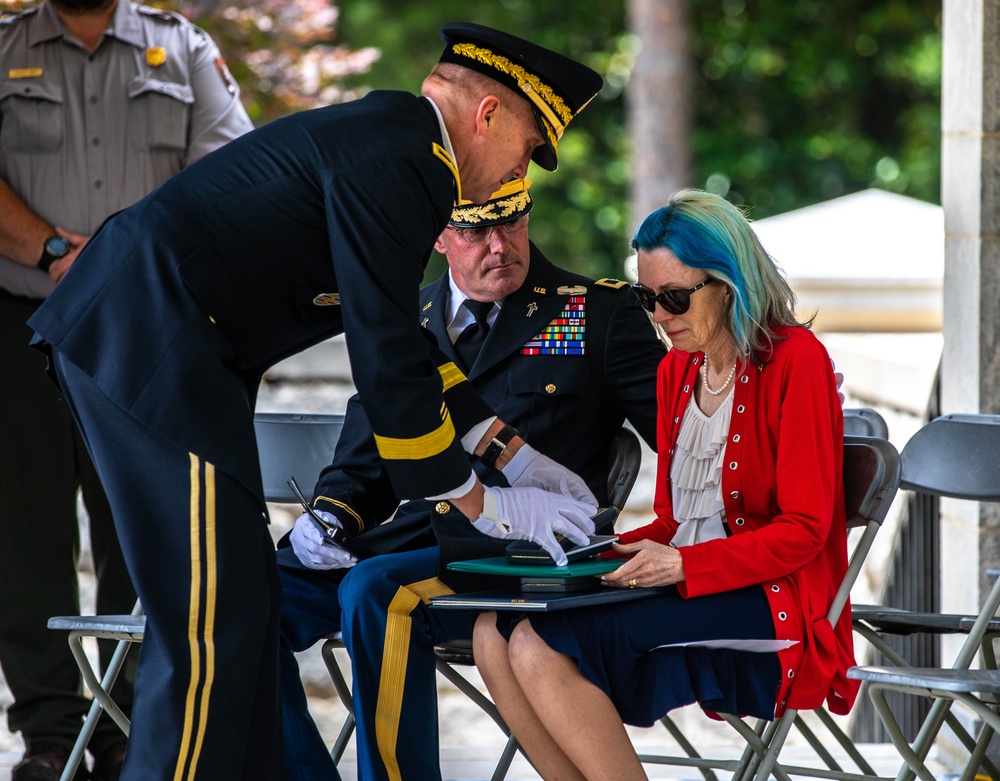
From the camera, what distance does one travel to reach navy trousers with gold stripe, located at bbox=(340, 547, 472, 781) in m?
2.85

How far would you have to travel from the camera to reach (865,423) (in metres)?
3.54

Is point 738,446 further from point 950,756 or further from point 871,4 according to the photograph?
point 871,4

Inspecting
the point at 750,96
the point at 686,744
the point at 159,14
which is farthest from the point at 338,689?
the point at 750,96

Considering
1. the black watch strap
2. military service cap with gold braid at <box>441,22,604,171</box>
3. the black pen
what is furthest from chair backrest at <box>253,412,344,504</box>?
military service cap with gold braid at <box>441,22,604,171</box>

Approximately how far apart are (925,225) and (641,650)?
5027mm

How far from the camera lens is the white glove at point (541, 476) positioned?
2912 mm

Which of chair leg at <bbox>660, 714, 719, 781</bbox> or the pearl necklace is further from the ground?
the pearl necklace

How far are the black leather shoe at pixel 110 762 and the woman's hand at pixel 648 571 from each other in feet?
5.10

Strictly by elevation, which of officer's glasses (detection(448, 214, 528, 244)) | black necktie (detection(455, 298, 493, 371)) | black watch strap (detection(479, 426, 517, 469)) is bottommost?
black watch strap (detection(479, 426, 517, 469))

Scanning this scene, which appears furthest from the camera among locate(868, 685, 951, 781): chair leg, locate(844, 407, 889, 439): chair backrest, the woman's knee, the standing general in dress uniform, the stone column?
the stone column

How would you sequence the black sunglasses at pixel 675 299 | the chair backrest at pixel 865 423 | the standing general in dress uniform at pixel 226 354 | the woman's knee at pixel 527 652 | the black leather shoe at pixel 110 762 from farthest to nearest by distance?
1. the black leather shoe at pixel 110 762
2. the chair backrest at pixel 865 423
3. the black sunglasses at pixel 675 299
4. the woman's knee at pixel 527 652
5. the standing general in dress uniform at pixel 226 354

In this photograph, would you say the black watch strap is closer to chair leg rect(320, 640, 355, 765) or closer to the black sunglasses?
the black sunglasses

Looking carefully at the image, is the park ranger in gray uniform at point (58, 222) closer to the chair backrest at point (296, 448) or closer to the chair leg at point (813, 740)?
the chair backrest at point (296, 448)

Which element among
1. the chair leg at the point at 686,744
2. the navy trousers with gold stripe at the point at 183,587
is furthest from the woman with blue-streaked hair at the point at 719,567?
the chair leg at the point at 686,744
